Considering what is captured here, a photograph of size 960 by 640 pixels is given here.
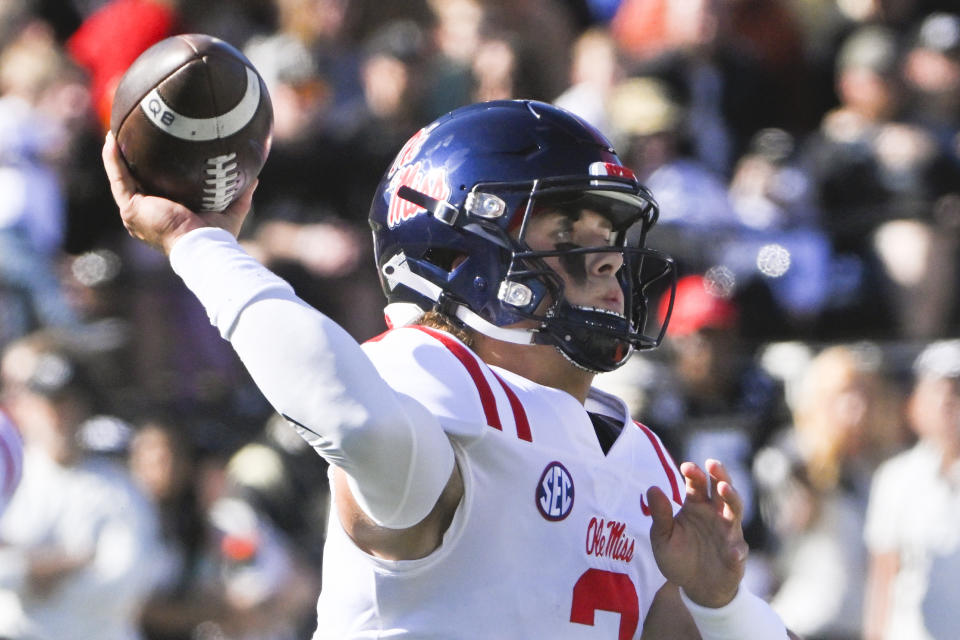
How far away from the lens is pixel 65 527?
669cm

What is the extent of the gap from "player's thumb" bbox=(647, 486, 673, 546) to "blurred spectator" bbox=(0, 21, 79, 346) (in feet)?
16.2

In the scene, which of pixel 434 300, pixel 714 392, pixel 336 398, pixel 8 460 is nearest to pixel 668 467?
pixel 434 300

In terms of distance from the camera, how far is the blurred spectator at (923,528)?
6445mm

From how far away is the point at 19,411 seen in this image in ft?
22.7

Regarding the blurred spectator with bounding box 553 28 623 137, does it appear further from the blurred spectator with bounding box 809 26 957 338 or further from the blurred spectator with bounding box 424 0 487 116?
the blurred spectator with bounding box 809 26 957 338

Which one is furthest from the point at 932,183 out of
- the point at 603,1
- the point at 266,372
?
the point at 266,372

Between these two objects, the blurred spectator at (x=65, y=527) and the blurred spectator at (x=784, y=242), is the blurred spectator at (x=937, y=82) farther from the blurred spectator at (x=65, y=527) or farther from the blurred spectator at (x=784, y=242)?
the blurred spectator at (x=65, y=527)

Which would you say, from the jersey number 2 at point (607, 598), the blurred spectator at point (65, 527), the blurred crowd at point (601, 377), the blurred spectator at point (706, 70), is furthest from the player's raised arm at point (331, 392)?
the blurred spectator at point (706, 70)

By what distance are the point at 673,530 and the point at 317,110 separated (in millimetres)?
5232

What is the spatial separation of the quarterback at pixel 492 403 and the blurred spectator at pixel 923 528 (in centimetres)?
362

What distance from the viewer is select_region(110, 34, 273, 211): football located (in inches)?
109

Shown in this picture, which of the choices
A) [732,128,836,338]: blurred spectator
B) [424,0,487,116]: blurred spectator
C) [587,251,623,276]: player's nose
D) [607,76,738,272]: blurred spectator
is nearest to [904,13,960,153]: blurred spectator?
[732,128,836,338]: blurred spectator

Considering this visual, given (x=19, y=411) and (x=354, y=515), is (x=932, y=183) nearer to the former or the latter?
(x=19, y=411)

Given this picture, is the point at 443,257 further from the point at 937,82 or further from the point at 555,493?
the point at 937,82
